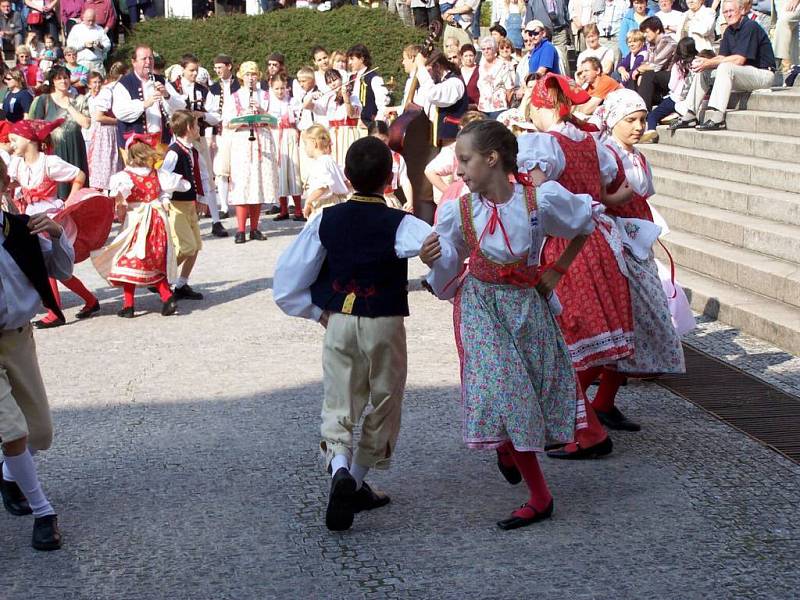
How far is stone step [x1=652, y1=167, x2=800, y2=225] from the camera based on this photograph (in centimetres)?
891

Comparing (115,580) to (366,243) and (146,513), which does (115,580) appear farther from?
(366,243)

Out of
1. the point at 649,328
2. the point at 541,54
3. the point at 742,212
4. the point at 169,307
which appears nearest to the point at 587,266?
the point at 649,328

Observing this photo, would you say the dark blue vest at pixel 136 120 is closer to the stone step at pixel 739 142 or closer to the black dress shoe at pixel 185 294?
the black dress shoe at pixel 185 294

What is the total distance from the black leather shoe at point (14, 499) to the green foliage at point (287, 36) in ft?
57.4

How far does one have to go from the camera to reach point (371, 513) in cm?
477

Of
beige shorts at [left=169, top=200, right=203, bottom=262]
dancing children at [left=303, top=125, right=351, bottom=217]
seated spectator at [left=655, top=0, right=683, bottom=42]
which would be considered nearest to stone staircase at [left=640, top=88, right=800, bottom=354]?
dancing children at [left=303, top=125, right=351, bottom=217]

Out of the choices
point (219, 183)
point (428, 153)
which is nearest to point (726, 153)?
point (428, 153)

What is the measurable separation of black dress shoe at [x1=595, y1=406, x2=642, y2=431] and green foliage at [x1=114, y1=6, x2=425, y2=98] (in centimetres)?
1641

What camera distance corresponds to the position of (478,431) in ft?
14.6

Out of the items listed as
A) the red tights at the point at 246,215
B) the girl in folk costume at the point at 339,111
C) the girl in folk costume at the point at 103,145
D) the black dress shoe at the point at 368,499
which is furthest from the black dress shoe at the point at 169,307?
the girl in folk costume at the point at 103,145

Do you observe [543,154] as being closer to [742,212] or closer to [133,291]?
[133,291]

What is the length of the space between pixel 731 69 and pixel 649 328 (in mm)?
6632

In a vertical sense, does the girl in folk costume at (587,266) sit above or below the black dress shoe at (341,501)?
above

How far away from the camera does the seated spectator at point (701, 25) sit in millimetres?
14273
